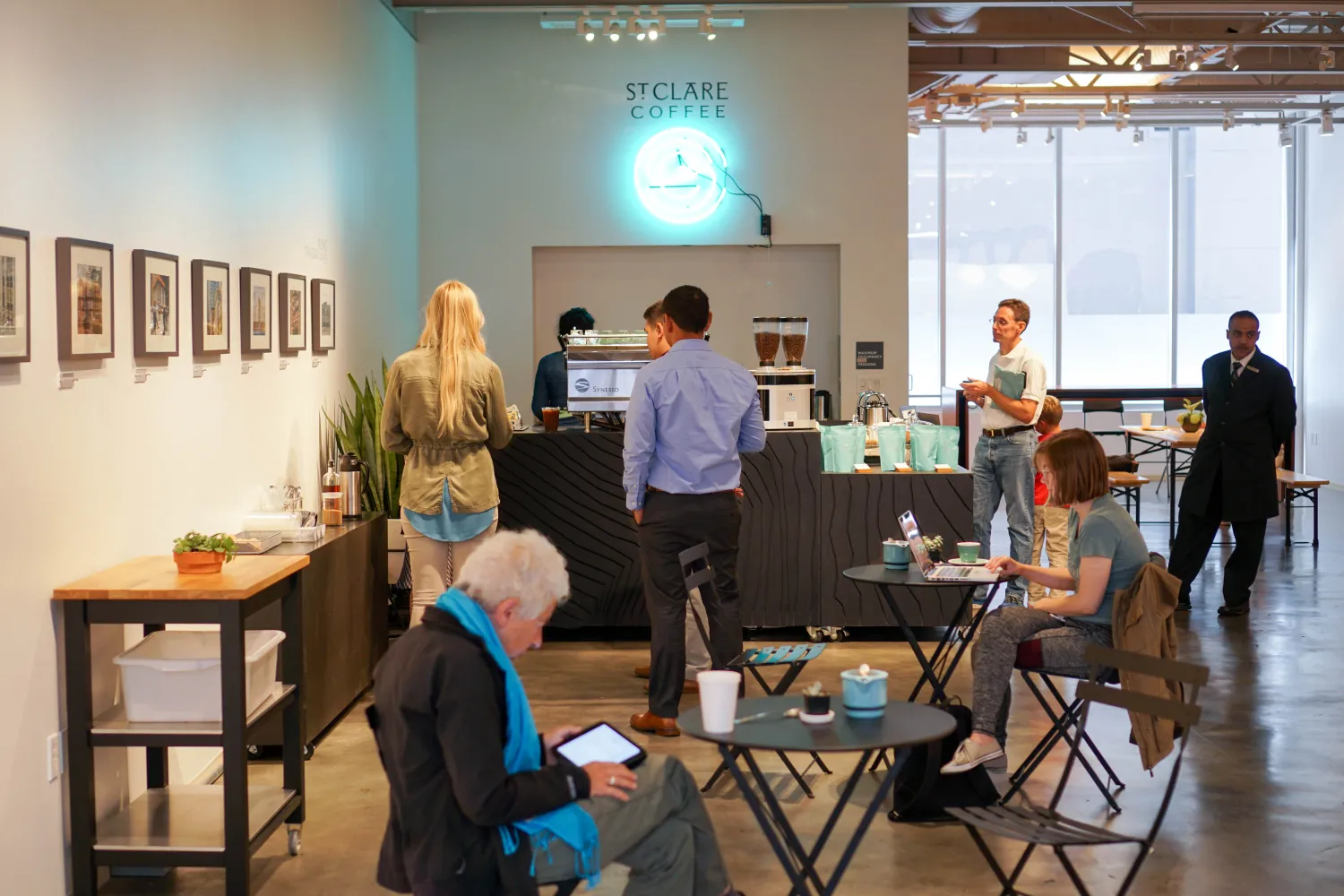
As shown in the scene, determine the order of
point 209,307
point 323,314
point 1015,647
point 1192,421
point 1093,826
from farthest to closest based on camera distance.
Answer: point 1192,421, point 323,314, point 209,307, point 1015,647, point 1093,826

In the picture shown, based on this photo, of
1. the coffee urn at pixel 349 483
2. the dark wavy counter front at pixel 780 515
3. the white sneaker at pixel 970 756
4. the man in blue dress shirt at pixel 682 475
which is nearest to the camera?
the white sneaker at pixel 970 756

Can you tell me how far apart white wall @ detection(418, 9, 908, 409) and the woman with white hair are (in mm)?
6712

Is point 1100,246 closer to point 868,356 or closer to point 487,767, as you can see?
point 868,356

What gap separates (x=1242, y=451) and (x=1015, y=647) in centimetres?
388

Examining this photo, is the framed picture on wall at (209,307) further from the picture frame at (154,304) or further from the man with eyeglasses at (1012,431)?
the man with eyeglasses at (1012,431)

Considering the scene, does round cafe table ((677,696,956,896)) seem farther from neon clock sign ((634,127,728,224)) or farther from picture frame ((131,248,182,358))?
neon clock sign ((634,127,728,224))

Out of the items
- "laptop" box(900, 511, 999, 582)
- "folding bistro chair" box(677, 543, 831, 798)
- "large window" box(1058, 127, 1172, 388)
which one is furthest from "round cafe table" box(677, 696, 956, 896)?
"large window" box(1058, 127, 1172, 388)

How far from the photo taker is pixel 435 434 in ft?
18.1

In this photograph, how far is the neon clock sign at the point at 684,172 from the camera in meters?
9.18

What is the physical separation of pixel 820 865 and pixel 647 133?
246 inches

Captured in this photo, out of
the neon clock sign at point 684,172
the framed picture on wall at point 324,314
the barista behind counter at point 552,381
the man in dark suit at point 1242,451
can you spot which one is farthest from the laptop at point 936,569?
the neon clock sign at point 684,172

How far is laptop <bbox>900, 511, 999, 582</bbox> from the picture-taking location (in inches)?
178

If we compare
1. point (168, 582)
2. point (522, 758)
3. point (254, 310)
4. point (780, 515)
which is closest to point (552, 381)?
point (780, 515)

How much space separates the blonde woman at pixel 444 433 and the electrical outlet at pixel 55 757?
208 cm
